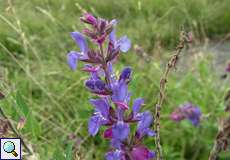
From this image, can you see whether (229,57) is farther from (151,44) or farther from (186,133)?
(186,133)

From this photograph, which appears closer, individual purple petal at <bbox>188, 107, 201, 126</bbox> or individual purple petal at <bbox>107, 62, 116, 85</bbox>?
individual purple petal at <bbox>107, 62, 116, 85</bbox>

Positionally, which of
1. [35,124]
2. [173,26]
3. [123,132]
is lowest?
[123,132]

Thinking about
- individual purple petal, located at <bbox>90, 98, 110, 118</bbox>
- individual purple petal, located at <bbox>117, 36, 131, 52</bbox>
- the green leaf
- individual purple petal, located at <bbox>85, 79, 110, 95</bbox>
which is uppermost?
individual purple petal, located at <bbox>117, 36, 131, 52</bbox>

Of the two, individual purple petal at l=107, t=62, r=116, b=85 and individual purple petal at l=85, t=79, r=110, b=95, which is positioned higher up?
individual purple petal at l=107, t=62, r=116, b=85

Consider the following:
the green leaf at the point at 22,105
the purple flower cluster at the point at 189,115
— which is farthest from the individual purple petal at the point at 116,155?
the purple flower cluster at the point at 189,115

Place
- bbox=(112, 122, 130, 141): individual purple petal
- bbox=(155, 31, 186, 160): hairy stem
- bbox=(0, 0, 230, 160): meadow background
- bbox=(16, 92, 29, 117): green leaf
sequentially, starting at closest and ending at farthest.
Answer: bbox=(112, 122, 130, 141): individual purple petal < bbox=(155, 31, 186, 160): hairy stem < bbox=(16, 92, 29, 117): green leaf < bbox=(0, 0, 230, 160): meadow background

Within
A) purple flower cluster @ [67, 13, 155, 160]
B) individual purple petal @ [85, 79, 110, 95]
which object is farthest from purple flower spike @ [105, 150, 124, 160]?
individual purple petal @ [85, 79, 110, 95]

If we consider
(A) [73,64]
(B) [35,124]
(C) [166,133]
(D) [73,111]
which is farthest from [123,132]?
(D) [73,111]

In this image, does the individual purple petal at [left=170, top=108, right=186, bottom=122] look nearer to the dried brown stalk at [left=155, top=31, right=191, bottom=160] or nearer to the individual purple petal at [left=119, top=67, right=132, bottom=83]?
the dried brown stalk at [left=155, top=31, right=191, bottom=160]
